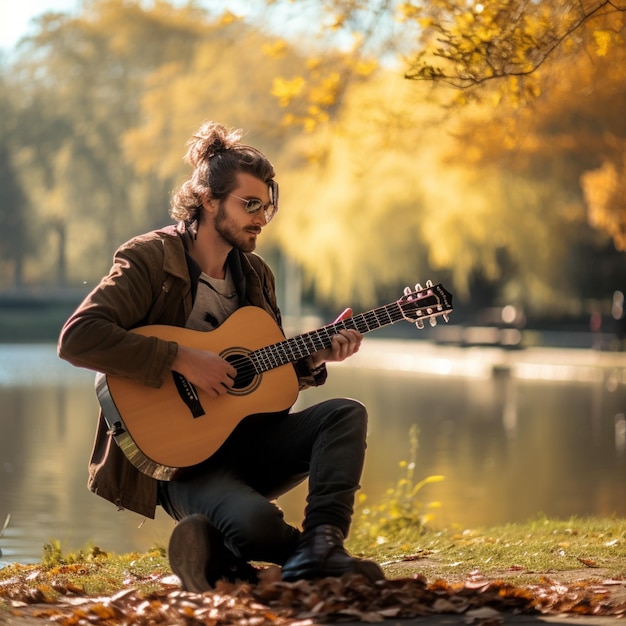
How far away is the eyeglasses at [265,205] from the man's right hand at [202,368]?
61cm

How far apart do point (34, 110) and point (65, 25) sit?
11.2 feet

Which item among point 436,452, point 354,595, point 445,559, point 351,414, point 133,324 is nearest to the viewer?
point 354,595

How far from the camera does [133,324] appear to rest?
4.99 meters

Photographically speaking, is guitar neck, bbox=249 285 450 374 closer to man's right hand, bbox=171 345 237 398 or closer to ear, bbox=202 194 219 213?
man's right hand, bbox=171 345 237 398

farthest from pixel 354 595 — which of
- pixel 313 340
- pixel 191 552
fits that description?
pixel 313 340

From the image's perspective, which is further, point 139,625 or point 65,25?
point 65,25

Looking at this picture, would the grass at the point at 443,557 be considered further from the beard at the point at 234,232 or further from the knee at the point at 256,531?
the beard at the point at 234,232

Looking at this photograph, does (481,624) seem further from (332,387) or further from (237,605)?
(332,387)

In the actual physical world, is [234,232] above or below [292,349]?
above

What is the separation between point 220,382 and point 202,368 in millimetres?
83

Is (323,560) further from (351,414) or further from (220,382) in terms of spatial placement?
(220,382)

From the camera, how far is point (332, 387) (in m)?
20.4

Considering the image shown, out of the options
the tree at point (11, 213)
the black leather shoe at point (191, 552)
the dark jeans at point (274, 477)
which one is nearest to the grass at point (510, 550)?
the dark jeans at point (274, 477)

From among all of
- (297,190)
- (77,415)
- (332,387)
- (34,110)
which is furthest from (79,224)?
(77,415)
